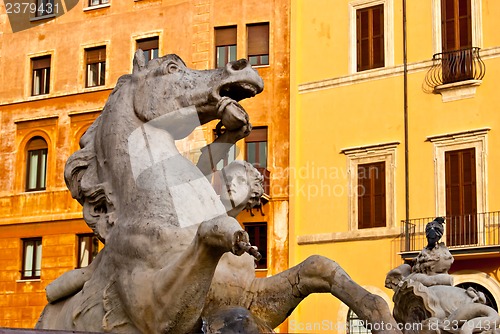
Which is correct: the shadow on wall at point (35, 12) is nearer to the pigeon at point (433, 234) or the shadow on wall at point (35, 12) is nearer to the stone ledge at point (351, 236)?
the stone ledge at point (351, 236)

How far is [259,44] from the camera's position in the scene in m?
28.5

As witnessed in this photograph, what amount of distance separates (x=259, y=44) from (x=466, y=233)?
8.28m

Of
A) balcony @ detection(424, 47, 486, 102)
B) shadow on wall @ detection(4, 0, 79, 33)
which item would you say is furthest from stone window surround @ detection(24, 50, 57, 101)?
balcony @ detection(424, 47, 486, 102)

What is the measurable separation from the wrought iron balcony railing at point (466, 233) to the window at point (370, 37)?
15.2 feet

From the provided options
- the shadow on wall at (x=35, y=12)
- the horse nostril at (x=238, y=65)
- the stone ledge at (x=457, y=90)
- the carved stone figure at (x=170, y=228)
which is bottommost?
the carved stone figure at (x=170, y=228)

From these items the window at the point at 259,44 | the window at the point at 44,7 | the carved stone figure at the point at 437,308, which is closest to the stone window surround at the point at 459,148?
the window at the point at 259,44

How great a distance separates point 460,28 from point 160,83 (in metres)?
22.7

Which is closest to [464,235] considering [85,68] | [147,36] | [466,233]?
[466,233]

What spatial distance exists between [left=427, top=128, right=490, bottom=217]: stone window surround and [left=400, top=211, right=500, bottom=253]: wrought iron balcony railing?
1.10 ft

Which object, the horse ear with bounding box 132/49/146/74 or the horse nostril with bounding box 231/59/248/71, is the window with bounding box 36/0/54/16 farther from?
the horse nostril with bounding box 231/59/248/71

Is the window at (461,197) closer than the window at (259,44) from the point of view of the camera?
Yes

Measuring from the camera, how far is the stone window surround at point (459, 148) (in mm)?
24297

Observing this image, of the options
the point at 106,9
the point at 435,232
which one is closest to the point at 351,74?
the point at 106,9

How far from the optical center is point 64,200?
29906mm
